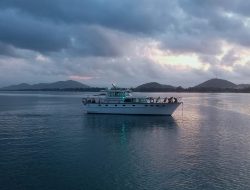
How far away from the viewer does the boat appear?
271 ft

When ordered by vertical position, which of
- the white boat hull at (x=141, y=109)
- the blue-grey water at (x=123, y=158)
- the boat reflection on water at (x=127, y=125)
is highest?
the white boat hull at (x=141, y=109)

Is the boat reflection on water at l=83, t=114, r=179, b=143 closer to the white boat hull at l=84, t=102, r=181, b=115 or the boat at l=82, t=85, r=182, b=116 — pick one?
the white boat hull at l=84, t=102, r=181, b=115

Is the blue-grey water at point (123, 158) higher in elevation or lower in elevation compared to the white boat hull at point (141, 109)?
lower

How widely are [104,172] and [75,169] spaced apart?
3.01m

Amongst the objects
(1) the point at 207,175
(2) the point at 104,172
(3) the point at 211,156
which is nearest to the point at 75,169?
(2) the point at 104,172

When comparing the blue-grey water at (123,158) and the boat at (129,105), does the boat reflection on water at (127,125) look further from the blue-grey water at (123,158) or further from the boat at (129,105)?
the boat at (129,105)

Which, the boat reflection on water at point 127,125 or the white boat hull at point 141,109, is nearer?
the boat reflection on water at point 127,125

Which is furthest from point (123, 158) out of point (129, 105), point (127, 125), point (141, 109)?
point (129, 105)

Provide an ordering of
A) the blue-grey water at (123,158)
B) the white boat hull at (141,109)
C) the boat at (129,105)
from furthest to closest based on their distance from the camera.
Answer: the boat at (129,105) → the white boat hull at (141,109) → the blue-grey water at (123,158)

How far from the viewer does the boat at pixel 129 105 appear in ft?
271

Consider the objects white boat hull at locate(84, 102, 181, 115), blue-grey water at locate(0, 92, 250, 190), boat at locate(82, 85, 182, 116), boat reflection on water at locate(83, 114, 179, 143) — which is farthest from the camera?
boat at locate(82, 85, 182, 116)

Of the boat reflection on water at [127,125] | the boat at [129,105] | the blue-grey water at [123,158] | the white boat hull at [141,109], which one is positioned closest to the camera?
the blue-grey water at [123,158]

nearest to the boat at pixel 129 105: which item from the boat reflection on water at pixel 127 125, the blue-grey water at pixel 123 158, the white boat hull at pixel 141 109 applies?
the white boat hull at pixel 141 109

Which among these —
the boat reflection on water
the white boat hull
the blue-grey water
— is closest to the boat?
the white boat hull
